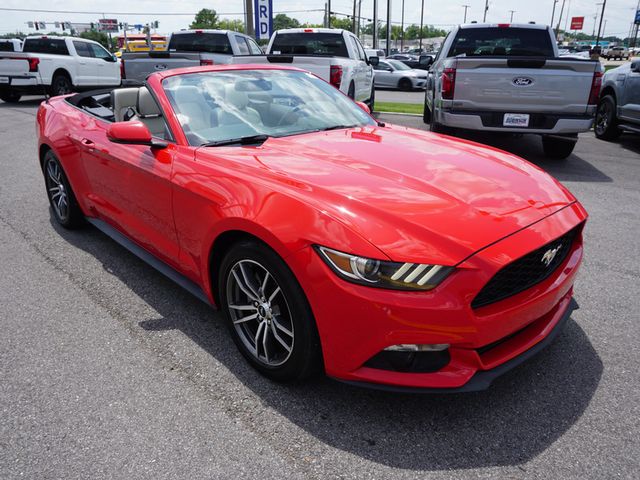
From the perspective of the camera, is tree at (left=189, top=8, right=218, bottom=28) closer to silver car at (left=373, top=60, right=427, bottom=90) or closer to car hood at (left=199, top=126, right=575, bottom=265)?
silver car at (left=373, top=60, right=427, bottom=90)

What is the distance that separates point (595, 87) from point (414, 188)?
5.65 metres

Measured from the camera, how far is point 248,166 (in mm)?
2791

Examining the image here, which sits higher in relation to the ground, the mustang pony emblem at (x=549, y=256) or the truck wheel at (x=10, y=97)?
the mustang pony emblem at (x=549, y=256)

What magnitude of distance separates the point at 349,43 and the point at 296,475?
10.9 meters

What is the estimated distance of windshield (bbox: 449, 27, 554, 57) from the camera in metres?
8.52

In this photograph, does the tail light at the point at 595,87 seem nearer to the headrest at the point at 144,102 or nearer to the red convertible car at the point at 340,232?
the red convertible car at the point at 340,232

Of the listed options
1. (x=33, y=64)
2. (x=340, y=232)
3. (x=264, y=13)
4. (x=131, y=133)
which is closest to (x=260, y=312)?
(x=340, y=232)

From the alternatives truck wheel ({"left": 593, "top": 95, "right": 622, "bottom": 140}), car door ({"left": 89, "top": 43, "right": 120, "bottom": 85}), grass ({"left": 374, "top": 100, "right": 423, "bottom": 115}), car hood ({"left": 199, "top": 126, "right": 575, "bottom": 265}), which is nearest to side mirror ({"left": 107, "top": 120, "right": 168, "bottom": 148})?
car hood ({"left": 199, "top": 126, "right": 575, "bottom": 265})

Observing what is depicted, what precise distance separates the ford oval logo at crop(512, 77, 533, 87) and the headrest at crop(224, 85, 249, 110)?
4.76 m

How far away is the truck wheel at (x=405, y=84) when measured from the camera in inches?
892

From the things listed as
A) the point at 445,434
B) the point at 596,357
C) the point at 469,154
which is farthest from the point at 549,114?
the point at 445,434

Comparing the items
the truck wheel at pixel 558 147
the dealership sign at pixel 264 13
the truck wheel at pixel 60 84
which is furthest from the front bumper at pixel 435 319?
the dealership sign at pixel 264 13

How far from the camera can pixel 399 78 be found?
2272 cm

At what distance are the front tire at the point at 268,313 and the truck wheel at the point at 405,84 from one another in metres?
21.4
